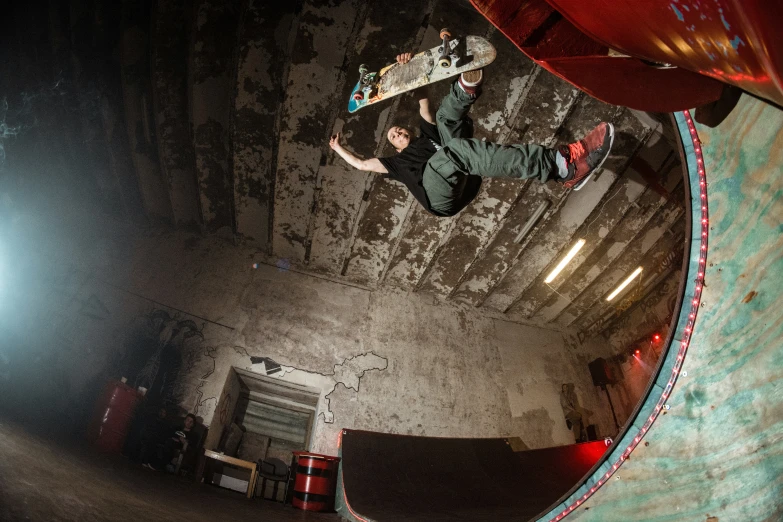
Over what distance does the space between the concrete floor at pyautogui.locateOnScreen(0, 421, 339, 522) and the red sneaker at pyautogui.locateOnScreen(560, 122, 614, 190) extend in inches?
149

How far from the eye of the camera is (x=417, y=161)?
10.7 ft

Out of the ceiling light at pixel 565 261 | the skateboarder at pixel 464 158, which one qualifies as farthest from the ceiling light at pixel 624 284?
the skateboarder at pixel 464 158

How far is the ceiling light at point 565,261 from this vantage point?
21.9 ft

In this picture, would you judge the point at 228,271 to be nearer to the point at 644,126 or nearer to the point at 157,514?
the point at 157,514

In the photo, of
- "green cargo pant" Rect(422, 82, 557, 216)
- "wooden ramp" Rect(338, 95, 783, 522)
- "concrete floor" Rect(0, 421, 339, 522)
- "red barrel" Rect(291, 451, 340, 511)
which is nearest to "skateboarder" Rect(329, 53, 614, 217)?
"green cargo pant" Rect(422, 82, 557, 216)

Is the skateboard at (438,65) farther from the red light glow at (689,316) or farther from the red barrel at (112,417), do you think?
the red barrel at (112,417)

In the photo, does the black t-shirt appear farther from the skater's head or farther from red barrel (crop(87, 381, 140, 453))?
red barrel (crop(87, 381, 140, 453))

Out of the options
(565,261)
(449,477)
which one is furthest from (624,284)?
(449,477)

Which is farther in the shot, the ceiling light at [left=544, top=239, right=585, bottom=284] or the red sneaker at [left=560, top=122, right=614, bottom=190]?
the ceiling light at [left=544, top=239, right=585, bottom=284]

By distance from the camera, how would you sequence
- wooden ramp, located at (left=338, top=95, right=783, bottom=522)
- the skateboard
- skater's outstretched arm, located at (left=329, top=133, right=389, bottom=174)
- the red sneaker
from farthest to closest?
skater's outstretched arm, located at (left=329, top=133, right=389, bottom=174)
the skateboard
the red sneaker
wooden ramp, located at (left=338, top=95, right=783, bottom=522)

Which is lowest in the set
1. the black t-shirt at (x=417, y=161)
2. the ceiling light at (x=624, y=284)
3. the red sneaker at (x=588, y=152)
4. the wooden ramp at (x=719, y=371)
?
the wooden ramp at (x=719, y=371)

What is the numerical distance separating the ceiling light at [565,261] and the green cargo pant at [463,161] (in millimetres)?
4487

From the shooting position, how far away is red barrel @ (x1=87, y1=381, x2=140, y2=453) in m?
4.64

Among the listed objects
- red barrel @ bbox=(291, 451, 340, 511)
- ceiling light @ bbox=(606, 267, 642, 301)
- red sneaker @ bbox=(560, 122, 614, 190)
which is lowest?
red barrel @ bbox=(291, 451, 340, 511)
